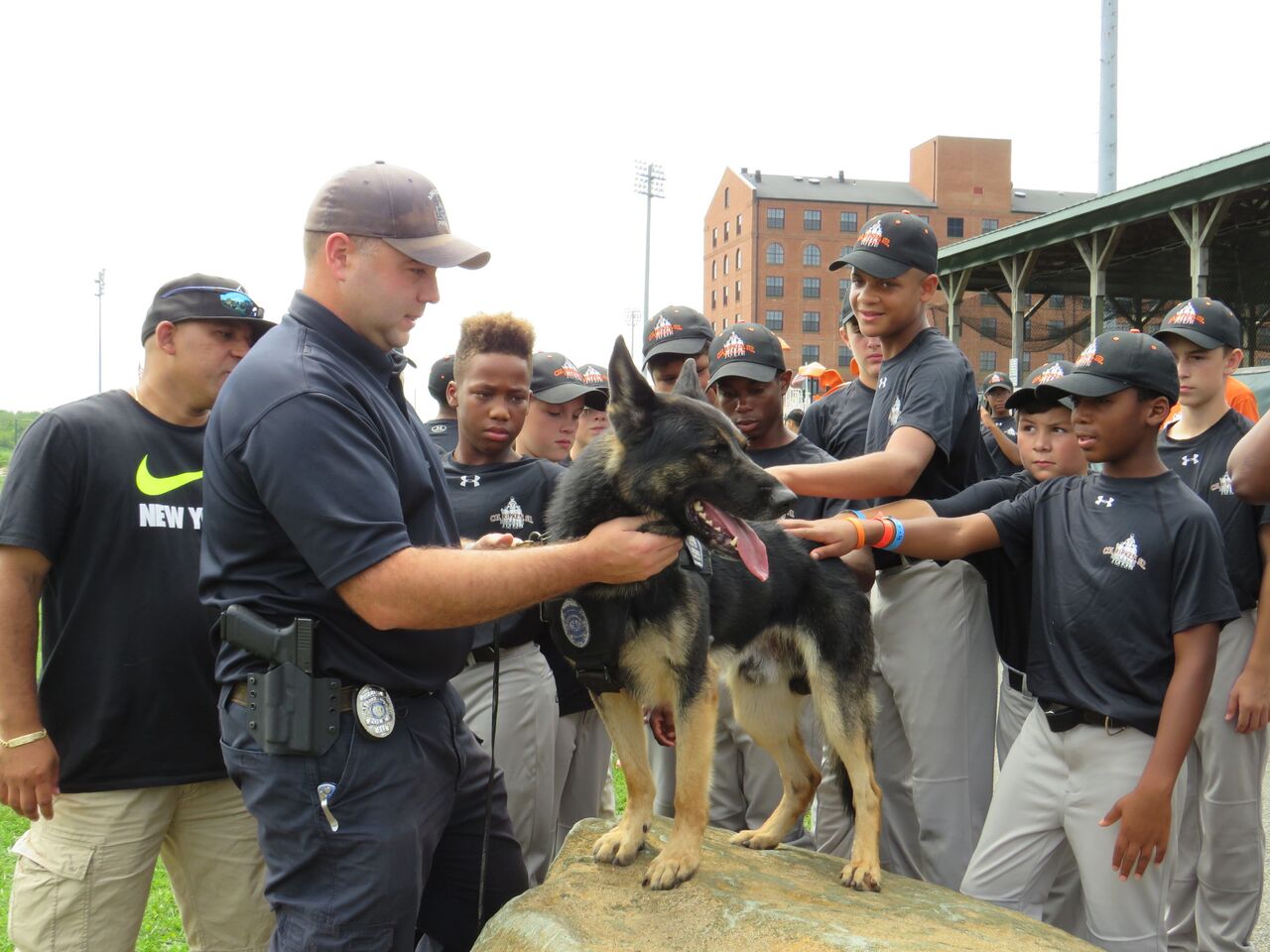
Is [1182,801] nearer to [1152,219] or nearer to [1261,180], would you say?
[1261,180]

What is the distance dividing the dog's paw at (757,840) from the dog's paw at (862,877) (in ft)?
1.27

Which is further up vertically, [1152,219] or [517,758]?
[1152,219]

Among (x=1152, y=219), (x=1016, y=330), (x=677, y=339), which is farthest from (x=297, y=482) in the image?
(x=1016, y=330)

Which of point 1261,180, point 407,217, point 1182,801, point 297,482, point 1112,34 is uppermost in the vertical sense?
point 1112,34

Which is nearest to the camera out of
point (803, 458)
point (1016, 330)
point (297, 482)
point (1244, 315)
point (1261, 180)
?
point (297, 482)

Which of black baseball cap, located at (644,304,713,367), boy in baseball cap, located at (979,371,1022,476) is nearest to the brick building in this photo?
boy in baseball cap, located at (979,371,1022,476)

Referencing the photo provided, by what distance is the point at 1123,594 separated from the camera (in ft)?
11.6

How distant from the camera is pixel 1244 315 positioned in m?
31.7

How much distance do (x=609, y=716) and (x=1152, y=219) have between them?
2388 centimetres

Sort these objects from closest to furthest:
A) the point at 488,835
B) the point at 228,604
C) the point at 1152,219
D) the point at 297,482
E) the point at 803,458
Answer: the point at 297,482
the point at 228,604
the point at 488,835
the point at 803,458
the point at 1152,219

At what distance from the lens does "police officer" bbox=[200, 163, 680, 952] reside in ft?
7.89

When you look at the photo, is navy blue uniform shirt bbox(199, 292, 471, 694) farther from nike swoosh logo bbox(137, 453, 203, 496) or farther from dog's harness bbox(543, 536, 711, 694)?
nike swoosh logo bbox(137, 453, 203, 496)

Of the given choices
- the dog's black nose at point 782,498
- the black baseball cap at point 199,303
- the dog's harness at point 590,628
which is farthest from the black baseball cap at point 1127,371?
the black baseball cap at point 199,303

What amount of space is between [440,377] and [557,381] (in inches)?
73.7
